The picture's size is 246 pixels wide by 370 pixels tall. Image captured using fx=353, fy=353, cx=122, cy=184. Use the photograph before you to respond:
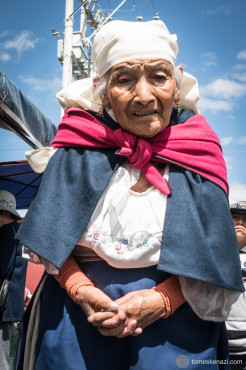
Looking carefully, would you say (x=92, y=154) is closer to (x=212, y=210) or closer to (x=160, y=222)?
(x=160, y=222)

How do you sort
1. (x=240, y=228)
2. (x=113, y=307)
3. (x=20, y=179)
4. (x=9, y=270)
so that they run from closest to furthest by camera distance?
(x=113, y=307)
(x=240, y=228)
(x=9, y=270)
(x=20, y=179)

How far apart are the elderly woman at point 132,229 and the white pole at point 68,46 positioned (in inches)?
278

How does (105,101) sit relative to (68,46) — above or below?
below

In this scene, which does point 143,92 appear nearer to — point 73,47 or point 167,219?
point 167,219

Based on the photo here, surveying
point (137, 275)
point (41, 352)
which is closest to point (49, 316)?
point (41, 352)

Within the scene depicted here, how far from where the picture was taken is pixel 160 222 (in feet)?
4.98

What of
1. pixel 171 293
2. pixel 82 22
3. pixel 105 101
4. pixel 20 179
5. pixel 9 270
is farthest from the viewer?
pixel 82 22

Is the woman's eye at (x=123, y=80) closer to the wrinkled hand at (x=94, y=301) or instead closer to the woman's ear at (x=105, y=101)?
the woman's ear at (x=105, y=101)

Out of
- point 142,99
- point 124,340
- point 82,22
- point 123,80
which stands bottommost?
point 124,340

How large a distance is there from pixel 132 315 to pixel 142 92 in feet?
3.05

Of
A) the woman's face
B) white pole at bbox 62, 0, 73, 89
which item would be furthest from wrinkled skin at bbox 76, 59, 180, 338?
white pole at bbox 62, 0, 73, 89

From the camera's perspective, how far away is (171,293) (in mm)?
1462

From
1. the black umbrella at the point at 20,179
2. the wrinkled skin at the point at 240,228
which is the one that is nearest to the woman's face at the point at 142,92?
the wrinkled skin at the point at 240,228

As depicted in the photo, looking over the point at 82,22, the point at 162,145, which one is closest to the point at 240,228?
the point at 162,145
